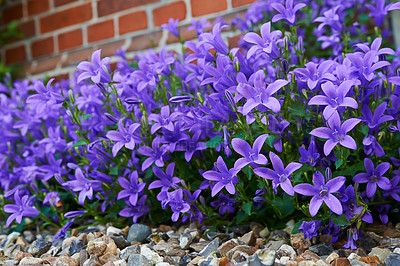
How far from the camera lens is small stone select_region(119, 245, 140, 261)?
125 cm

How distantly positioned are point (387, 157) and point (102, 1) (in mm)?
1957

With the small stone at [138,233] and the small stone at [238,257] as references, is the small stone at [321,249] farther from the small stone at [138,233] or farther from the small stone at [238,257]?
the small stone at [138,233]

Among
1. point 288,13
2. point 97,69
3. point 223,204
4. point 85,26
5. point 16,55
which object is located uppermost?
point 85,26

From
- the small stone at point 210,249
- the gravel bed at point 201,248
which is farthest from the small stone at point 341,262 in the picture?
the small stone at point 210,249

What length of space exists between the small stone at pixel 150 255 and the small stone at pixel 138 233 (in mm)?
142

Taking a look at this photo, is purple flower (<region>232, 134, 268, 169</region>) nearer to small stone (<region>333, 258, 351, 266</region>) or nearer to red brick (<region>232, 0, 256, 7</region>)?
small stone (<region>333, 258, 351, 266</region>)

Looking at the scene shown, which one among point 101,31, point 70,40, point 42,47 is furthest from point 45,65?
point 101,31

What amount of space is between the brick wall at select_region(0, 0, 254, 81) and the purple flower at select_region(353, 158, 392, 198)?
130 centimetres

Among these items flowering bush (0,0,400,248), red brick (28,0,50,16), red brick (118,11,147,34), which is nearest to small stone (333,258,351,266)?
flowering bush (0,0,400,248)

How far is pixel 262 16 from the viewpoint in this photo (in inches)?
78.9

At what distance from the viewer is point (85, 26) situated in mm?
2754

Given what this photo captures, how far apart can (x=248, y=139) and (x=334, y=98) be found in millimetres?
251

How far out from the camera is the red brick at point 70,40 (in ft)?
9.16

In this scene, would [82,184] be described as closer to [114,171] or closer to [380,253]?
[114,171]
